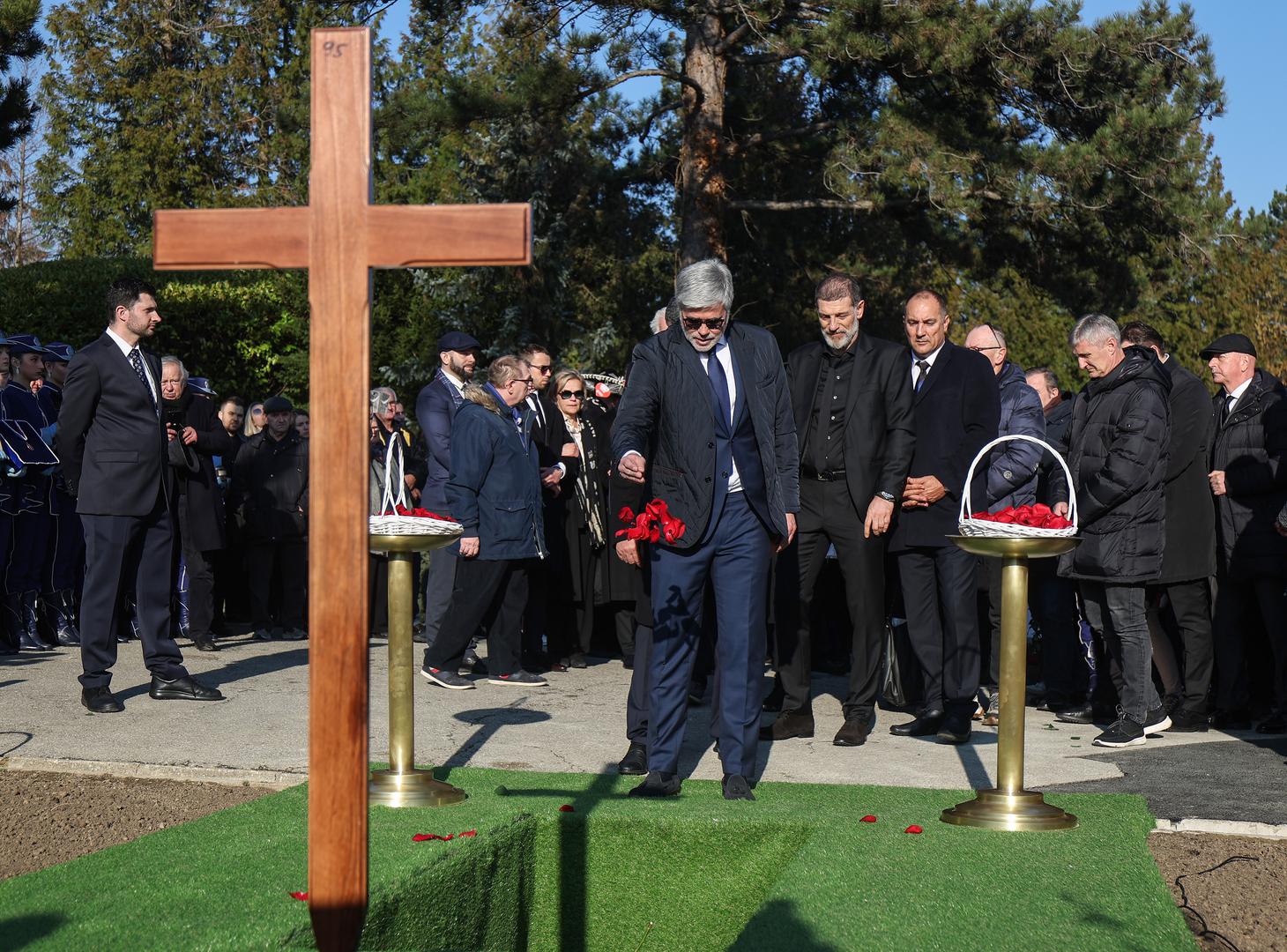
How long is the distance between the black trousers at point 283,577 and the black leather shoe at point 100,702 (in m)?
4.15

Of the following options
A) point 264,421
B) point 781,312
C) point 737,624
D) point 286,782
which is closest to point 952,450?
point 737,624

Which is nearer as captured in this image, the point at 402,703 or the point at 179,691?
the point at 402,703

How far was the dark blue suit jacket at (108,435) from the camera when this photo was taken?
7836mm

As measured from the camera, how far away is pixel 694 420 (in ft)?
18.9

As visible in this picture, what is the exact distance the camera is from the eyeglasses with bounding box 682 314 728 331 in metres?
5.70

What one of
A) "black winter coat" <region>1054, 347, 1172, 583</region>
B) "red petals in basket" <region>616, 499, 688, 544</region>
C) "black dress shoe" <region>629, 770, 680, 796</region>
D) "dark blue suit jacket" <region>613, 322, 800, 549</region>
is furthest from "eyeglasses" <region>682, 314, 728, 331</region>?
"black winter coat" <region>1054, 347, 1172, 583</region>

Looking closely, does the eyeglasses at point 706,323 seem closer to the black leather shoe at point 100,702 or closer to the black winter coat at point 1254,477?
the black winter coat at point 1254,477

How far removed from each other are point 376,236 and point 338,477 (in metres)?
0.54

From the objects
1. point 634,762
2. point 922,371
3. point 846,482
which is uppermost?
point 922,371

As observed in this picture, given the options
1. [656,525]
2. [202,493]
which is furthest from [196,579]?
[656,525]

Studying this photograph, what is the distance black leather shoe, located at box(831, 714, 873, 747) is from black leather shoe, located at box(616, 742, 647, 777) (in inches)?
49.2

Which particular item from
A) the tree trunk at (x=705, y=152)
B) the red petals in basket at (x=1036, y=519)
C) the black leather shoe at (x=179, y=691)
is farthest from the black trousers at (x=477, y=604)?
the tree trunk at (x=705, y=152)

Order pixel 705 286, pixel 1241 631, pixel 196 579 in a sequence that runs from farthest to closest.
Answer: pixel 196 579 → pixel 1241 631 → pixel 705 286

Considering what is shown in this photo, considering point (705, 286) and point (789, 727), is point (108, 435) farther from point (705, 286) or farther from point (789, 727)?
point (789, 727)
